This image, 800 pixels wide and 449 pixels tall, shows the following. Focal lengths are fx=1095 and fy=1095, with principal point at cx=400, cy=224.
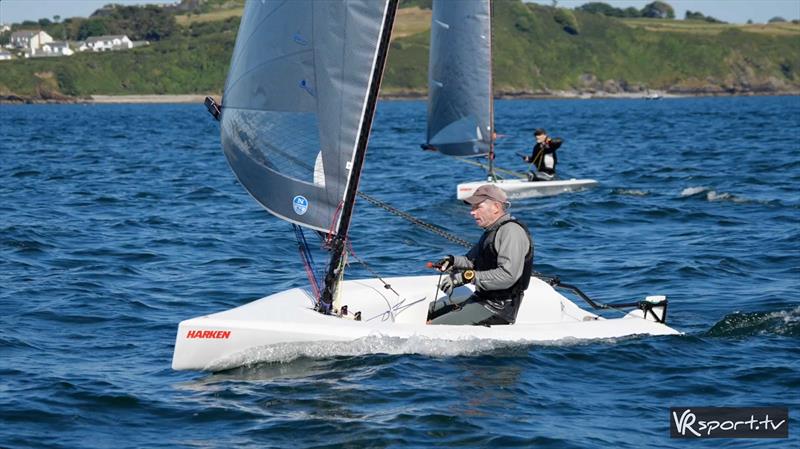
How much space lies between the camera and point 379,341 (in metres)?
10.9

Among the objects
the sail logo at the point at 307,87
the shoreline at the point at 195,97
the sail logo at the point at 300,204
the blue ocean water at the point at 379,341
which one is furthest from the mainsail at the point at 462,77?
the shoreline at the point at 195,97

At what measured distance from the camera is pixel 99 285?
15.3 m

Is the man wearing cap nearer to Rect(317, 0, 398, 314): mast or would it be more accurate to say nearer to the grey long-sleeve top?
the grey long-sleeve top

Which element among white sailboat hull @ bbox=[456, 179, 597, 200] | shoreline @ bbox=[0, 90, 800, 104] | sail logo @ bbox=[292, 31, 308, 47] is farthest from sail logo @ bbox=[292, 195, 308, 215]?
shoreline @ bbox=[0, 90, 800, 104]

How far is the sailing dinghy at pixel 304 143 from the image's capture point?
10539 millimetres

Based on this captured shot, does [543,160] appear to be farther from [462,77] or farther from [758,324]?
[758,324]

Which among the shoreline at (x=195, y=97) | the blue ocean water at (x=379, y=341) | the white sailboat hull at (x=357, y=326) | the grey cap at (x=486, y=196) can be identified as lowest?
the shoreline at (x=195, y=97)

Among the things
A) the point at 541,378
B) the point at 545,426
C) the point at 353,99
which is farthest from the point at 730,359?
the point at 353,99

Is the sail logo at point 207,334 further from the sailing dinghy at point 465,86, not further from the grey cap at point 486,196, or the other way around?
the sailing dinghy at point 465,86

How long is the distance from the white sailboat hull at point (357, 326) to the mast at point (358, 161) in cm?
46

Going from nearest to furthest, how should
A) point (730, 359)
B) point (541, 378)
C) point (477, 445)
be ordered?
point (477, 445) → point (541, 378) → point (730, 359)

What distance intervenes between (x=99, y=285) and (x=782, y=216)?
13.8 m

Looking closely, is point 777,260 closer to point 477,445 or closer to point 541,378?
point 541,378

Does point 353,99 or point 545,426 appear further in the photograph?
point 353,99
